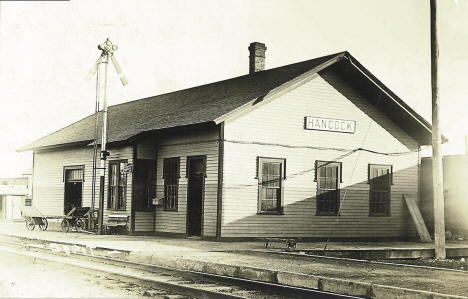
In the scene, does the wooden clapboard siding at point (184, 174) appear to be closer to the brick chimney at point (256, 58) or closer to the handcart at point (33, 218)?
the handcart at point (33, 218)

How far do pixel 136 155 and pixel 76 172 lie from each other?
225 inches

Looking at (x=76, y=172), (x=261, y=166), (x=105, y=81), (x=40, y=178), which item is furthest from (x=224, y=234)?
(x=40, y=178)

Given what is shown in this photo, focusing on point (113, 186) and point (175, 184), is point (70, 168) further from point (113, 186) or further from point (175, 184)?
point (175, 184)

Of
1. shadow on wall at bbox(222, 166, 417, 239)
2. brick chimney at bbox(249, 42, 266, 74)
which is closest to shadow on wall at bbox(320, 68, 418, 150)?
shadow on wall at bbox(222, 166, 417, 239)

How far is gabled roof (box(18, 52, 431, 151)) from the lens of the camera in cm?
1853

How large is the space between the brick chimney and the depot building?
2.0 inches

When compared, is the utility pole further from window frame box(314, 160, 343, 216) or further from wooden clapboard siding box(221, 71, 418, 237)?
window frame box(314, 160, 343, 216)

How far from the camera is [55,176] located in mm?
→ 25906

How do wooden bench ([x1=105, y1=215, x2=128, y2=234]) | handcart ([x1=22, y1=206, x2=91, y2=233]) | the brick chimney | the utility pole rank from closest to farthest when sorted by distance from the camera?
the utility pole, wooden bench ([x1=105, y1=215, x2=128, y2=234]), handcart ([x1=22, y1=206, x2=91, y2=233]), the brick chimney

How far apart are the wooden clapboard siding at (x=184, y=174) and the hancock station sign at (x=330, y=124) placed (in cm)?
319

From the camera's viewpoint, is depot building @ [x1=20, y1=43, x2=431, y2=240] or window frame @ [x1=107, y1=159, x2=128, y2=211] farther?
window frame @ [x1=107, y1=159, x2=128, y2=211]

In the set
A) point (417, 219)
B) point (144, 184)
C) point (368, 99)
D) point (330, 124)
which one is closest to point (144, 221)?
point (144, 184)

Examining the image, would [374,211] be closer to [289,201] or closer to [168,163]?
[289,201]

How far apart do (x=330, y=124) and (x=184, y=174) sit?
4.75m
